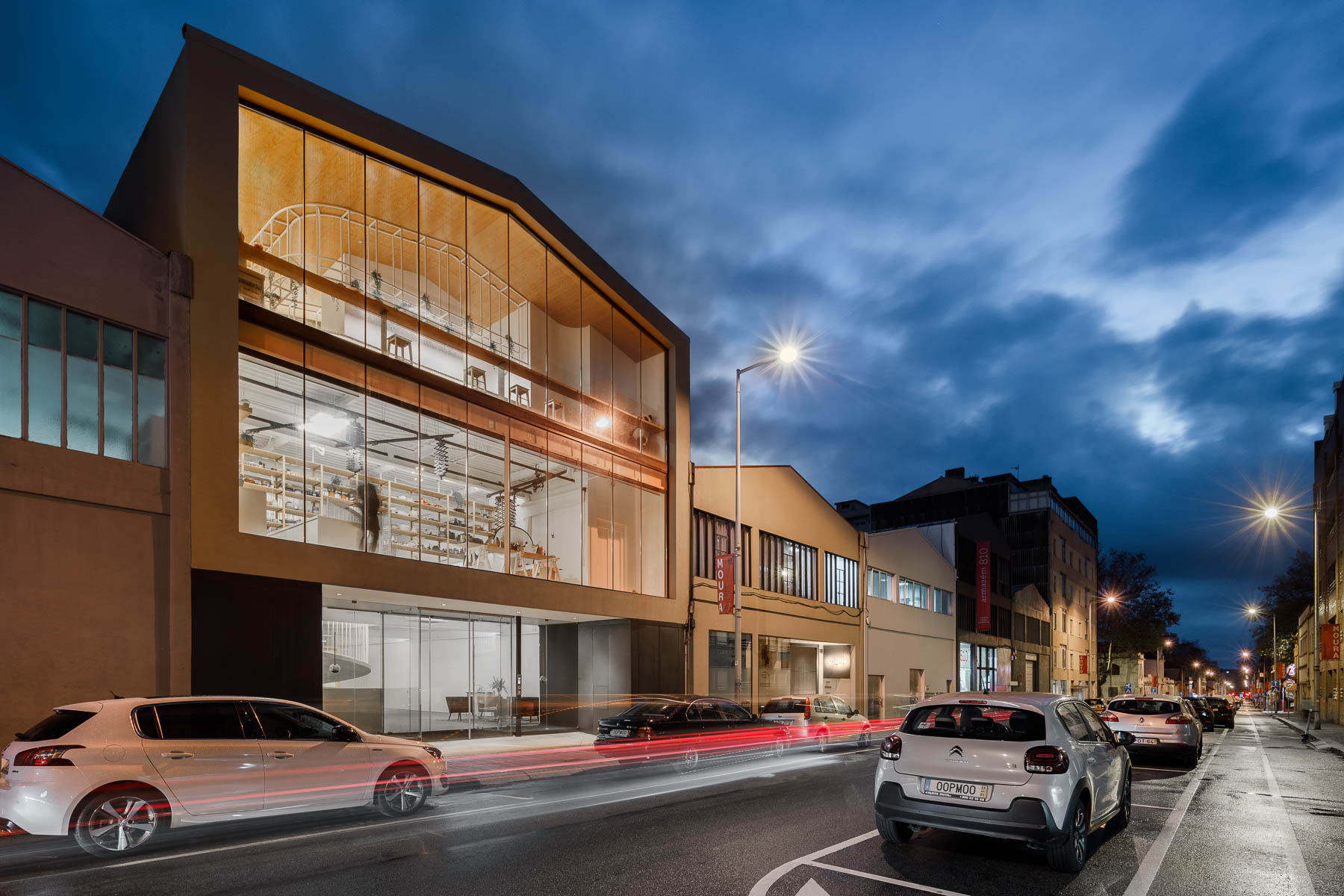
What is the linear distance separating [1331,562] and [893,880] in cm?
6185

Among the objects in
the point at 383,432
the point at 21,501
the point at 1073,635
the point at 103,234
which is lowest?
the point at 1073,635

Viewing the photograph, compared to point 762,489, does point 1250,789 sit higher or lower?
lower

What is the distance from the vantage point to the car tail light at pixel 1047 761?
766cm

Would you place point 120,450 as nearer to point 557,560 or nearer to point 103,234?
point 103,234

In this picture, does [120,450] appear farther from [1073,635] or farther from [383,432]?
[1073,635]

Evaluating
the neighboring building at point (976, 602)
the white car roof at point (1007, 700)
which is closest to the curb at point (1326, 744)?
the neighboring building at point (976, 602)

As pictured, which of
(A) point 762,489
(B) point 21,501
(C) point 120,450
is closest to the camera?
(B) point 21,501

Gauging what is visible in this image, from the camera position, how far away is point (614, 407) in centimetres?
2678

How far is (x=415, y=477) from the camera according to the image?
19375 millimetres

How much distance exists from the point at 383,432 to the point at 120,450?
17.8 feet

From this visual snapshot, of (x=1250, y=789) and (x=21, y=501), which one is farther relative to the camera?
(x=1250, y=789)

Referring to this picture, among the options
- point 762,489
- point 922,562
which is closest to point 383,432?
point 762,489

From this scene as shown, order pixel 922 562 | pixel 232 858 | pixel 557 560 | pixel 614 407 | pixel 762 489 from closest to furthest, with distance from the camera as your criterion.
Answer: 1. pixel 232 858
2. pixel 557 560
3. pixel 614 407
4. pixel 762 489
5. pixel 922 562

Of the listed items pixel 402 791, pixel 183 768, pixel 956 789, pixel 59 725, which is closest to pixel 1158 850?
pixel 956 789
